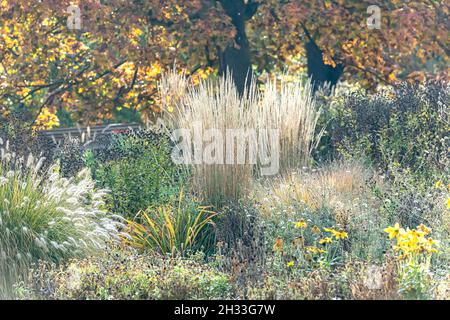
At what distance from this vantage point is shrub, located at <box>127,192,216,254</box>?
785 cm

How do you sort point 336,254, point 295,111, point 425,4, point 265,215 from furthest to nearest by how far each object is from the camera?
point 425,4 < point 295,111 < point 265,215 < point 336,254

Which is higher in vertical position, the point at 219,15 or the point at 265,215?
the point at 219,15

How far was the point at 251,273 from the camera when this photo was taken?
6.47 m

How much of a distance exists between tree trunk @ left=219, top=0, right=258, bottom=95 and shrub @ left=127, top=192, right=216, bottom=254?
195 inches

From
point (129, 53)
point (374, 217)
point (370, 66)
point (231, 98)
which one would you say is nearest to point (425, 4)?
point (370, 66)

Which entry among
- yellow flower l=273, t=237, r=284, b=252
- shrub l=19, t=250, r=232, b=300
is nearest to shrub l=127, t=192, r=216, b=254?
yellow flower l=273, t=237, r=284, b=252

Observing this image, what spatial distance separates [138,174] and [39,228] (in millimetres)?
1977

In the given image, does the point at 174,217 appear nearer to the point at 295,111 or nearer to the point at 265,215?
the point at 265,215

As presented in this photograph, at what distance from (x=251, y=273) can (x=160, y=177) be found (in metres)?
2.97

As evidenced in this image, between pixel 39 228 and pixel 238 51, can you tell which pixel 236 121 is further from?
pixel 238 51

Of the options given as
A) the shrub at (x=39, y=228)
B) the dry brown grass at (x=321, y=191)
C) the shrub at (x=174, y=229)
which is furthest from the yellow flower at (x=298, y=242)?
the shrub at (x=39, y=228)

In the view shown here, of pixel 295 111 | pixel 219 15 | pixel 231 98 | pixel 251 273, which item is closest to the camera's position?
pixel 251 273

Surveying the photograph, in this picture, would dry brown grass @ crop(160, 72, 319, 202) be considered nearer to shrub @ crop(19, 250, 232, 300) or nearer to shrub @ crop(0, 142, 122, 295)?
shrub @ crop(0, 142, 122, 295)

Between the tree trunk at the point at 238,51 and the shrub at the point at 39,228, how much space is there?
5653mm
